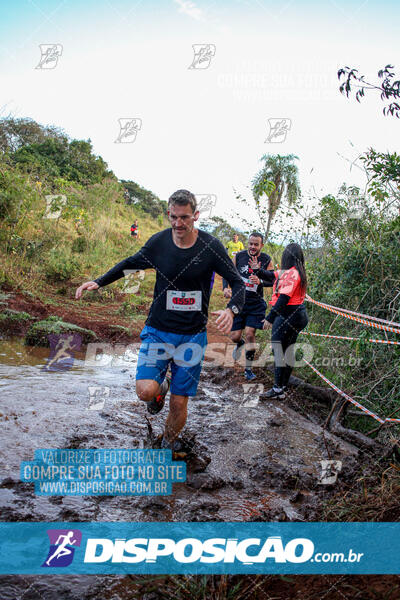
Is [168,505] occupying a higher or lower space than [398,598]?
lower

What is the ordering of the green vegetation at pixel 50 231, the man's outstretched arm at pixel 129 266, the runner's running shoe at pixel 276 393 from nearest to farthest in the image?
the man's outstretched arm at pixel 129 266 → the runner's running shoe at pixel 276 393 → the green vegetation at pixel 50 231

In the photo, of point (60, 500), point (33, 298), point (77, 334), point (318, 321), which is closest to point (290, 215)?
point (318, 321)

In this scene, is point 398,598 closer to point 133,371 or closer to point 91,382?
point 91,382

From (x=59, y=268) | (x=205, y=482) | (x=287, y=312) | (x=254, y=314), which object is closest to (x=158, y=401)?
(x=205, y=482)

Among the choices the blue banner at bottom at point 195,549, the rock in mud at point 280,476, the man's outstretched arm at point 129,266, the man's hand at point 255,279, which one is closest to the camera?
the blue banner at bottom at point 195,549

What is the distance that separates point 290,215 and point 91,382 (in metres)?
4.56

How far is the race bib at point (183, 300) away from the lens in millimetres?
3627

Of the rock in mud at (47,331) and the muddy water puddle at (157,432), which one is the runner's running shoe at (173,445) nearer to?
the muddy water puddle at (157,432)

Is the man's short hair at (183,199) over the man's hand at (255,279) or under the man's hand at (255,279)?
over

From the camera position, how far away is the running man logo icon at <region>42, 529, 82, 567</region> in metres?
2.26

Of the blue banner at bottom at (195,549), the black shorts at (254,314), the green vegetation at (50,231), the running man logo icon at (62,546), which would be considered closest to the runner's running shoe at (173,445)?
the blue banner at bottom at (195,549)

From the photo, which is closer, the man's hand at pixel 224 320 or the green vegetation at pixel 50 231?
the man's hand at pixel 224 320

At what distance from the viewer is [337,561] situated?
2.19m

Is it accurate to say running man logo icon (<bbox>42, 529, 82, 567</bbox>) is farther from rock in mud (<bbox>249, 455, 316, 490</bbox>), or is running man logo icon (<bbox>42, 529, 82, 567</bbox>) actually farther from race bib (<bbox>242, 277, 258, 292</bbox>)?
race bib (<bbox>242, 277, 258, 292</bbox>)
